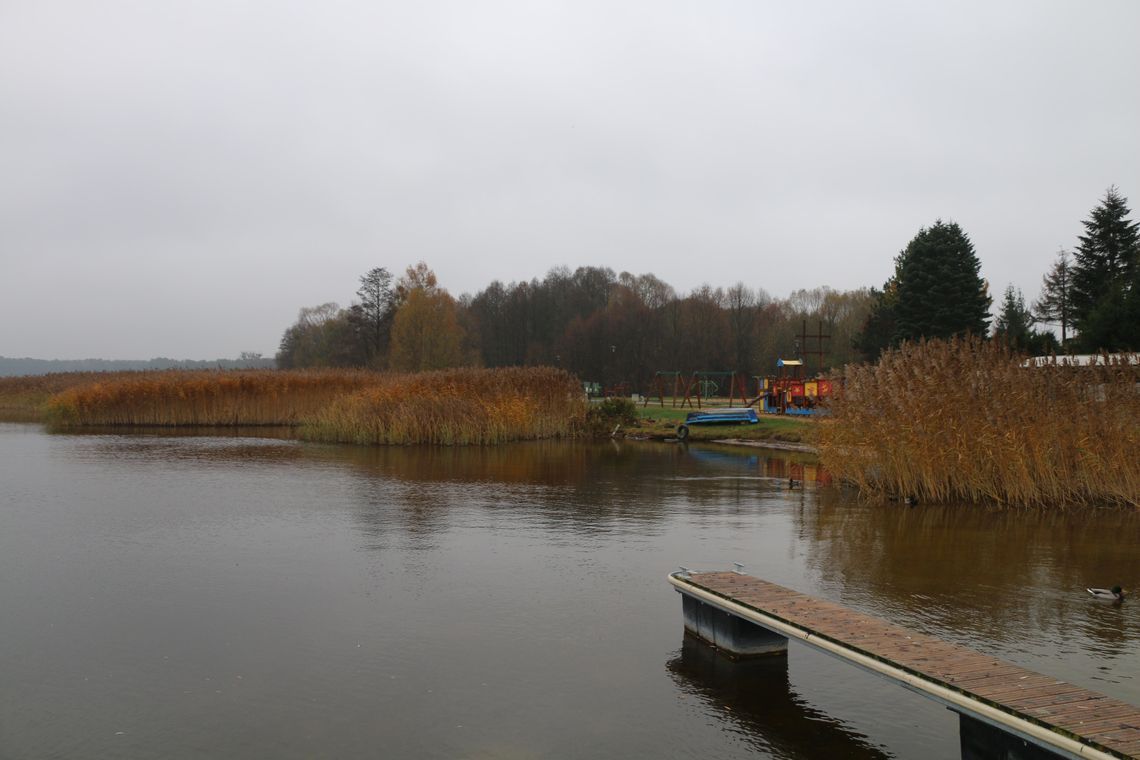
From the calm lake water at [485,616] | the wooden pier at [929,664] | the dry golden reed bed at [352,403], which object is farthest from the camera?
the dry golden reed bed at [352,403]

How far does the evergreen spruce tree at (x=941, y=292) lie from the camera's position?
152 feet

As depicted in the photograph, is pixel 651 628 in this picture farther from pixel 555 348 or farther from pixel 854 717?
pixel 555 348

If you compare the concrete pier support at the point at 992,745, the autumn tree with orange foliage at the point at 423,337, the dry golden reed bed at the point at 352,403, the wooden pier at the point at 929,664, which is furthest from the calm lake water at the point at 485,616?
the autumn tree with orange foliage at the point at 423,337

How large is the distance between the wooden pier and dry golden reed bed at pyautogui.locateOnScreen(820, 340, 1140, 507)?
8994 millimetres

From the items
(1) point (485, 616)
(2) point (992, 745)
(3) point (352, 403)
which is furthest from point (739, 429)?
(2) point (992, 745)

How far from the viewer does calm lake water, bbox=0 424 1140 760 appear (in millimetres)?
6641

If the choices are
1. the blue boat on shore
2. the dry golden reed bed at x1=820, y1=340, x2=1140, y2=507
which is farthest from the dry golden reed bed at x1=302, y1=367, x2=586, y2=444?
the dry golden reed bed at x1=820, y1=340, x2=1140, y2=507

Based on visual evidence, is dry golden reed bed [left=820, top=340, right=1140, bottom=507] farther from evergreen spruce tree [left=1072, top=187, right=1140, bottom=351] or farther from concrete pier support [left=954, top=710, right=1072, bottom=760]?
evergreen spruce tree [left=1072, top=187, right=1140, bottom=351]

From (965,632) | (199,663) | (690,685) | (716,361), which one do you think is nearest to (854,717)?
(690,685)

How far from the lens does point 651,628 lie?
354 inches

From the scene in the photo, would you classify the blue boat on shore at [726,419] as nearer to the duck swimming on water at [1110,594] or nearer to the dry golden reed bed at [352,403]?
the dry golden reed bed at [352,403]

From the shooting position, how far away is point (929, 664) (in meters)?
6.15

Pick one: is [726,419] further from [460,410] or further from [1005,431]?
[1005,431]

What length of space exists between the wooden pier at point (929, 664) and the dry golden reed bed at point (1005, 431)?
8994 mm
